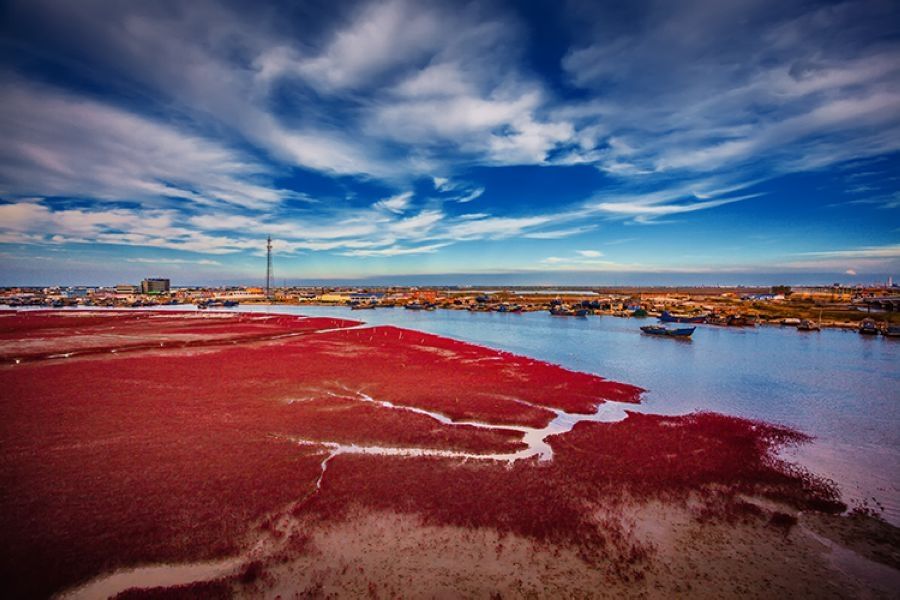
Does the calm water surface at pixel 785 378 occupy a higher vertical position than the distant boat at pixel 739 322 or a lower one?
lower

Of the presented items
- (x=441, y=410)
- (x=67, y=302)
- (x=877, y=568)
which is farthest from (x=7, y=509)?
(x=67, y=302)

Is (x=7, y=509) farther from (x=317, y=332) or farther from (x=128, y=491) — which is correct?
(x=317, y=332)

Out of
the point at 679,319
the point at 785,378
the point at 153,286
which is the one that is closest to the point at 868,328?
the point at 679,319

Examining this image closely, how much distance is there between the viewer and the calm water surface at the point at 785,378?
1572cm

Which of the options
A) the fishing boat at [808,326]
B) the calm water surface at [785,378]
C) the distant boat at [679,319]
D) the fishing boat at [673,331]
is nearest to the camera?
the calm water surface at [785,378]

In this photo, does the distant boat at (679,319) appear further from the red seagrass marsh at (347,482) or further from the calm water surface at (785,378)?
the red seagrass marsh at (347,482)

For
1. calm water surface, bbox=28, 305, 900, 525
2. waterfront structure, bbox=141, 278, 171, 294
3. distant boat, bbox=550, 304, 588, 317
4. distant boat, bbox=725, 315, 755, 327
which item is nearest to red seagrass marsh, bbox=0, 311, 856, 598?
calm water surface, bbox=28, 305, 900, 525

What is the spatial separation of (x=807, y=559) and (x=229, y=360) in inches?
1372

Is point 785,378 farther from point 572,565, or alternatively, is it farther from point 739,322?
point 739,322

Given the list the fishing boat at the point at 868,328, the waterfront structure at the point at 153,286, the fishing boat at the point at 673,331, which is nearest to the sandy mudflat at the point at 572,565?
the fishing boat at the point at 673,331

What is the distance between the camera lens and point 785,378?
29656 millimetres

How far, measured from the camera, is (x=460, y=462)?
48.7 feet

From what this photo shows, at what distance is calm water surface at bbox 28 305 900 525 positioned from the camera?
619 inches

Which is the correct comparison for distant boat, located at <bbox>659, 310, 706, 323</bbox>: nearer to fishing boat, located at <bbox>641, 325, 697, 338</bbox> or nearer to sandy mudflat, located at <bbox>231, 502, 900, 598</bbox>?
fishing boat, located at <bbox>641, 325, 697, 338</bbox>
